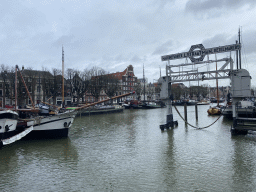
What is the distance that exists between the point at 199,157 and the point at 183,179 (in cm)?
420

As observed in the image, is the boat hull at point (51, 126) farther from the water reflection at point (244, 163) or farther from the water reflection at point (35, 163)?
the water reflection at point (244, 163)

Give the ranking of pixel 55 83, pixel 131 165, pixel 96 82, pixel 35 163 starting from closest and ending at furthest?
pixel 131 165
pixel 35 163
pixel 55 83
pixel 96 82

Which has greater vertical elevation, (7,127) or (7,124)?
(7,124)

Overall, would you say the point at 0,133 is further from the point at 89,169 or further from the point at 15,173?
the point at 89,169

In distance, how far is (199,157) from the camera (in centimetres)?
1447

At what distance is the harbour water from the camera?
10234mm

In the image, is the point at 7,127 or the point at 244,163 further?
the point at 7,127

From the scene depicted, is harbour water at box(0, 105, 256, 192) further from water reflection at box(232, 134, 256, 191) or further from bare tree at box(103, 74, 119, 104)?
bare tree at box(103, 74, 119, 104)

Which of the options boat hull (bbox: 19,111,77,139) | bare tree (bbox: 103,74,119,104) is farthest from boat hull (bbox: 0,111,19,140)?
bare tree (bbox: 103,74,119,104)

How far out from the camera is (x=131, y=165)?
13109 mm

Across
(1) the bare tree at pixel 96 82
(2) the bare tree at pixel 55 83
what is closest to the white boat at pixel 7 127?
(2) the bare tree at pixel 55 83

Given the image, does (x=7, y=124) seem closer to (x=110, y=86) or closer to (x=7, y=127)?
(x=7, y=127)

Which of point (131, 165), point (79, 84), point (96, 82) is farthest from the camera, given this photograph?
point (96, 82)

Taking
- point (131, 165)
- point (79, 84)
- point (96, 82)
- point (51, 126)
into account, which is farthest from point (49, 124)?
point (96, 82)
